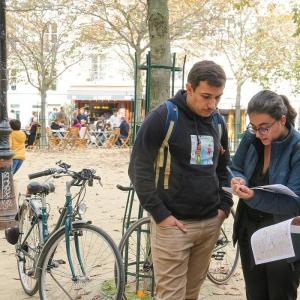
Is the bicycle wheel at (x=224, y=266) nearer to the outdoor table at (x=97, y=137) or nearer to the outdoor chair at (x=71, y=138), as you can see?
the outdoor chair at (x=71, y=138)

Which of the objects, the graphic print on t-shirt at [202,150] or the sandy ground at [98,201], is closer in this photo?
the graphic print on t-shirt at [202,150]

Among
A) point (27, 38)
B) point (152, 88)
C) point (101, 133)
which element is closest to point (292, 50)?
point (101, 133)

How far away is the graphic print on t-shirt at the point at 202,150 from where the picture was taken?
9.41 feet

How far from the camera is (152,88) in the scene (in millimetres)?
4465

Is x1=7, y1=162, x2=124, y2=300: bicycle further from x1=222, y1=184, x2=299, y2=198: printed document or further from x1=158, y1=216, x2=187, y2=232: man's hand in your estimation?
x1=222, y1=184, x2=299, y2=198: printed document

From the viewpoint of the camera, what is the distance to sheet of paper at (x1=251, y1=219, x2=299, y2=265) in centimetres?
264

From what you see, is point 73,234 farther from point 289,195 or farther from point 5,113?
point 5,113

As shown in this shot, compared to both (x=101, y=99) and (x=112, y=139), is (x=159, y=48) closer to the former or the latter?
(x=112, y=139)

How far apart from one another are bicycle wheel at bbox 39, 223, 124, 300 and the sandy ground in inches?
23.5

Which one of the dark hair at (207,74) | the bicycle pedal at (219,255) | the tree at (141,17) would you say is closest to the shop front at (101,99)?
the tree at (141,17)

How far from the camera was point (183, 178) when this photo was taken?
285cm

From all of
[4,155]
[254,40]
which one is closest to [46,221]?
[4,155]

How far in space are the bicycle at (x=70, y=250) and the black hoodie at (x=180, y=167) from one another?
3.38 ft

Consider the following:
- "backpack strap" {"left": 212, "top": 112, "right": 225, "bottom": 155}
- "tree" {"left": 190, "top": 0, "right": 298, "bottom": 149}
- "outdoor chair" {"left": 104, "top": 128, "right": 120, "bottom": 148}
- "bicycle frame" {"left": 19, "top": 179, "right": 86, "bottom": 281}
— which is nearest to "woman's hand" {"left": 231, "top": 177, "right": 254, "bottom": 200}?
"backpack strap" {"left": 212, "top": 112, "right": 225, "bottom": 155}
